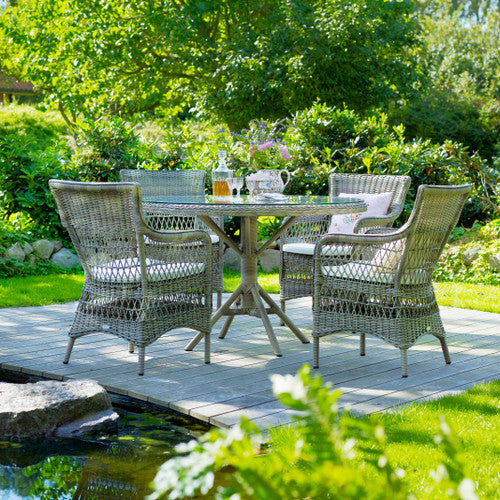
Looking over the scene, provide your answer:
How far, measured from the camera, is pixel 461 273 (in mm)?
7035

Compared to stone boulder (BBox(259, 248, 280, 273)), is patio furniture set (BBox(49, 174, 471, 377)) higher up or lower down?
higher up

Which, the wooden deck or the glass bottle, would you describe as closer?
the wooden deck

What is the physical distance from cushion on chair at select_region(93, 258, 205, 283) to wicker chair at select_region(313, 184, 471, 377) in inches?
31.6

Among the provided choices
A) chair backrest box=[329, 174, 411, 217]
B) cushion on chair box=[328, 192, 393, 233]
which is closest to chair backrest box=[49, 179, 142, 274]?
cushion on chair box=[328, 192, 393, 233]

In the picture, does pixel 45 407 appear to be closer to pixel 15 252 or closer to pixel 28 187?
pixel 15 252

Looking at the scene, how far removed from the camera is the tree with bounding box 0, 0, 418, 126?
1355 cm

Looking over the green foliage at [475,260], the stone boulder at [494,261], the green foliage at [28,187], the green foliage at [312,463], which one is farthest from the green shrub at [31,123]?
the green foliage at [312,463]

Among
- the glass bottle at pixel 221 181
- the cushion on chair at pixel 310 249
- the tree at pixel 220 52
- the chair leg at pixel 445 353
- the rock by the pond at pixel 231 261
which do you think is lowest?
the rock by the pond at pixel 231 261

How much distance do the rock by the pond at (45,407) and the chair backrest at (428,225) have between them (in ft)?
5.48

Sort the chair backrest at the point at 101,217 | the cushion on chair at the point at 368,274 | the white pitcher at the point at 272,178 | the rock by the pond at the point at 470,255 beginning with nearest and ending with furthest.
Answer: the chair backrest at the point at 101,217
the cushion on chair at the point at 368,274
the white pitcher at the point at 272,178
the rock by the pond at the point at 470,255

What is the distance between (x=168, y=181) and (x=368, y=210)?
1.66 meters

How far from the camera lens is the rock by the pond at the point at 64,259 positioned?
7.32m

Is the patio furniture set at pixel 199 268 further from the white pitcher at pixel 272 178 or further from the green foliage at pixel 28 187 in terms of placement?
the green foliage at pixel 28 187

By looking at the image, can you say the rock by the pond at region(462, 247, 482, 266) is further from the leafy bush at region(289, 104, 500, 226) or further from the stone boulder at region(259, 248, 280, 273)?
the stone boulder at region(259, 248, 280, 273)
